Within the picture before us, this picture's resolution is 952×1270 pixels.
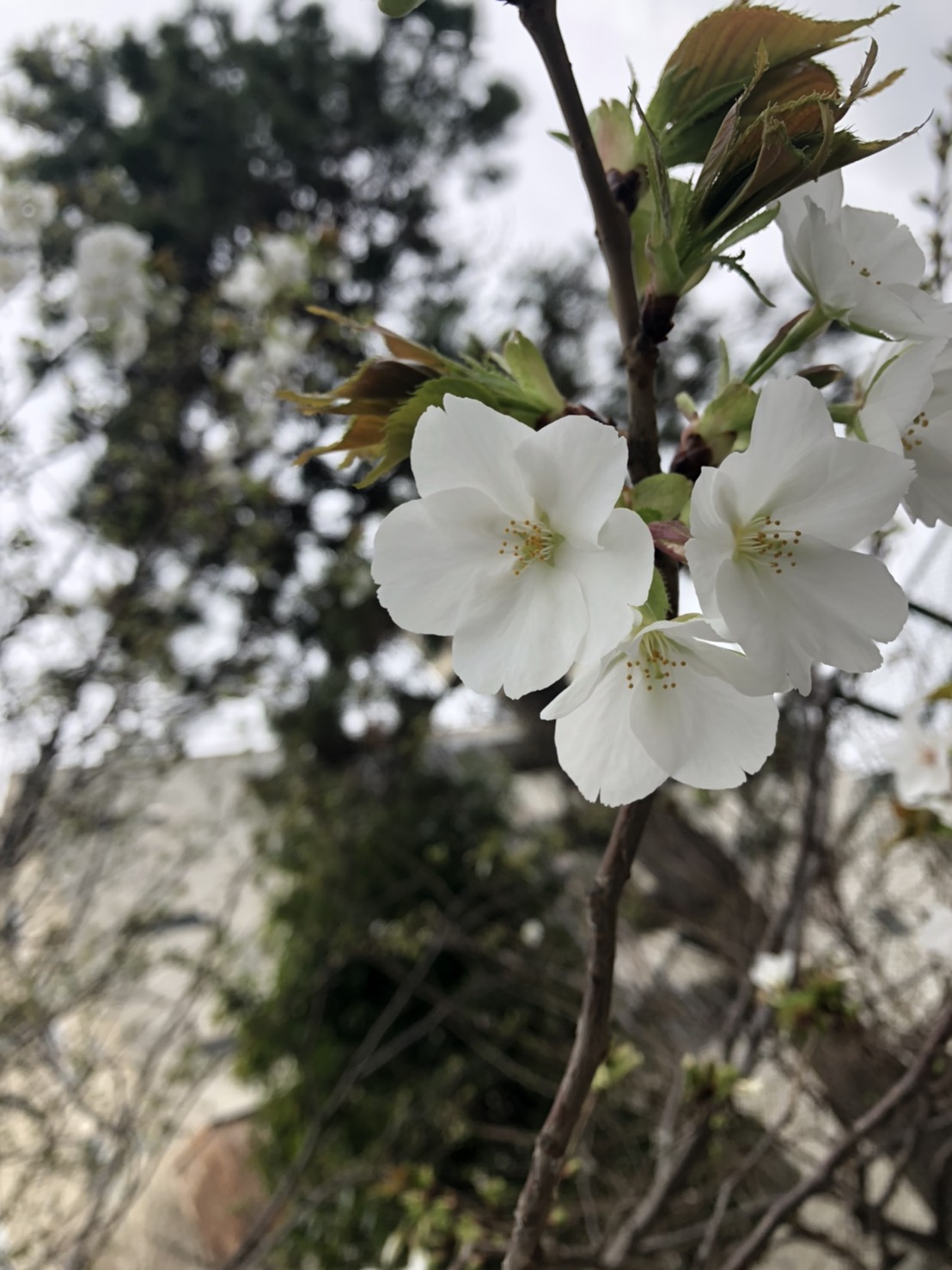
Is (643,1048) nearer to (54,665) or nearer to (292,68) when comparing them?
(54,665)

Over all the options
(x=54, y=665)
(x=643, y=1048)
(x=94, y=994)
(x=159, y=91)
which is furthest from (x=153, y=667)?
(x=159, y=91)

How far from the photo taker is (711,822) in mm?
3355

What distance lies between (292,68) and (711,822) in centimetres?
376

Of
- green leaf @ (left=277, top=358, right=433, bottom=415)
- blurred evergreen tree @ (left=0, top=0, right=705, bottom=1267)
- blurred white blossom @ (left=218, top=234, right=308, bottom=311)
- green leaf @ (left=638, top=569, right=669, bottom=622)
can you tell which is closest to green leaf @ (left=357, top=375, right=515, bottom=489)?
Answer: green leaf @ (left=277, top=358, right=433, bottom=415)

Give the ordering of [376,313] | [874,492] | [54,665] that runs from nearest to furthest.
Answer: [874,492]
[54,665]
[376,313]

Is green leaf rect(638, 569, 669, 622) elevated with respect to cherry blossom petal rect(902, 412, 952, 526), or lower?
lower

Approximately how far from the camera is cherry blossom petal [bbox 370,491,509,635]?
330mm

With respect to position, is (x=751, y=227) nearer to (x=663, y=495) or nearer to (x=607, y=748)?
(x=663, y=495)

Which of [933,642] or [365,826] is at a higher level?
[933,642]

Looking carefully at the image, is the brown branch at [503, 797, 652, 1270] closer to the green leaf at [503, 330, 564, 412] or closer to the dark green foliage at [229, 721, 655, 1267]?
the green leaf at [503, 330, 564, 412]

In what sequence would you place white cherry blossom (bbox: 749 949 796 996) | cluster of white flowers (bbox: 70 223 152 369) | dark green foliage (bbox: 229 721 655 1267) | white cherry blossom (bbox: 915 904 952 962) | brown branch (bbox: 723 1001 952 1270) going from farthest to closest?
dark green foliage (bbox: 229 721 655 1267)
cluster of white flowers (bbox: 70 223 152 369)
white cherry blossom (bbox: 749 949 796 996)
white cherry blossom (bbox: 915 904 952 962)
brown branch (bbox: 723 1001 952 1270)

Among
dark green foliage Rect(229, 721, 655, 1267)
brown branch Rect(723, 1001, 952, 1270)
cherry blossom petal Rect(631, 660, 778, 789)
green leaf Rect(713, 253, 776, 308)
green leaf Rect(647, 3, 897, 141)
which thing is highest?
green leaf Rect(647, 3, 897, 141)

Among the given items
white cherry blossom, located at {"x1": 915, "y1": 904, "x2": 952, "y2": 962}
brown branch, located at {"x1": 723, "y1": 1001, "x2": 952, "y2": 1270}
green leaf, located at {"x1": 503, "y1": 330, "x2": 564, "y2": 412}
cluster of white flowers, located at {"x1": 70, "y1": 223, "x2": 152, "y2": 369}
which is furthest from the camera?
cluster of white flowers, located at {"x1": 70, "y1": 223, "x2": 152, "y2": 369}

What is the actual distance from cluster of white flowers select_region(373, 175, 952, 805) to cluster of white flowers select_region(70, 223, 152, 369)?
6.69ft
